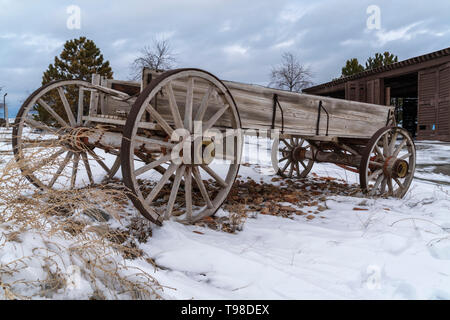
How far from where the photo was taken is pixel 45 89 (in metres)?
3.19

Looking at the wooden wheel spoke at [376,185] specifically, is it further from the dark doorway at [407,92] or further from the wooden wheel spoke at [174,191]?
the dark doorway at [407,92]

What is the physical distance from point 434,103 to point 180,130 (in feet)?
46.3

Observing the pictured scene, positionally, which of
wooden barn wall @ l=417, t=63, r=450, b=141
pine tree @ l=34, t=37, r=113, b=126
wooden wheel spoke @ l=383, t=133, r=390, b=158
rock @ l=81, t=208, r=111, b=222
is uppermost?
pine tree @ l=34, t=37, r=113, b=126

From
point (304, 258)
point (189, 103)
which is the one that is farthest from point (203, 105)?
point (304, 258)

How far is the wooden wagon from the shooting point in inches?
88.6

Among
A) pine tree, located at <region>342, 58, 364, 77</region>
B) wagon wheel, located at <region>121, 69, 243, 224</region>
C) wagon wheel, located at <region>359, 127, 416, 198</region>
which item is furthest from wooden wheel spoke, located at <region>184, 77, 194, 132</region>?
pine tree, located at <region>342, 58, 364, 77</region>

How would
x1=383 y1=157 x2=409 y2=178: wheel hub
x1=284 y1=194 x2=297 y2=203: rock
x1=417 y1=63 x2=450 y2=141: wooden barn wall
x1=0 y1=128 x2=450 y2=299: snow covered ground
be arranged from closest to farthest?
x1=0 y1=128 x2=450 y2=299: snow covered ground, x1=284 y1=194 x2=297 y2=203: rock, x1=383 y1=157 x2=409 y2=178: wheel hub, x1=417 y1=63 x2=450 y2=141: wooden barn wall

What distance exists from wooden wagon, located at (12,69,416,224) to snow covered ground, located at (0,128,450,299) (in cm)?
44

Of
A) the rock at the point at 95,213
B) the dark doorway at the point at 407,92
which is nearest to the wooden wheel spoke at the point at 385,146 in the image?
the rock at the point at 95,213

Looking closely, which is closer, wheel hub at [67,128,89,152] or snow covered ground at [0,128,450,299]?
snow covered ground at [0,128,450,299]

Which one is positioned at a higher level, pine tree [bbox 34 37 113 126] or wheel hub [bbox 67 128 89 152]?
pine tree [bbox 34 37 113 126]

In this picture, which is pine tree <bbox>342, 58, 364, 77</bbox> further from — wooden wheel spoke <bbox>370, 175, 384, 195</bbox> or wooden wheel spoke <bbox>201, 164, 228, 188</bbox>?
wooden wheel spoke <bbox>201, 164, 228, 188</bbox>
